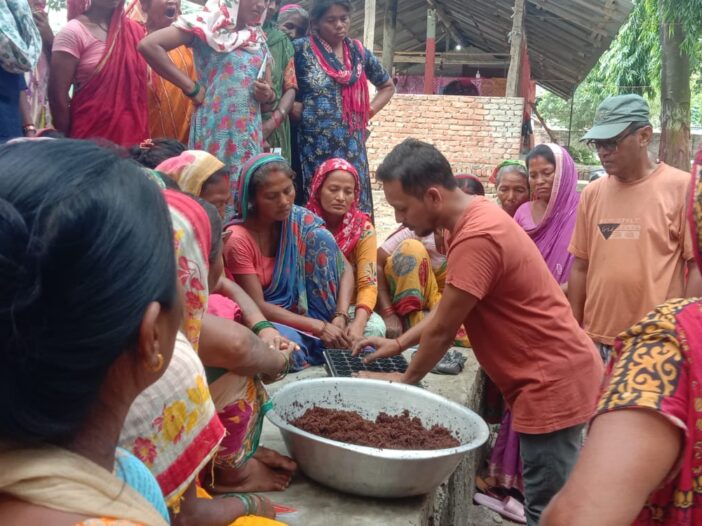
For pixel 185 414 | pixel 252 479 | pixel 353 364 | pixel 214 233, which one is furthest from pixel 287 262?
pixel 185 414

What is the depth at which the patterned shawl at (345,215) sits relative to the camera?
14.8 ft

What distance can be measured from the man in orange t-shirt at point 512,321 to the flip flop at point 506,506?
126 centimetres

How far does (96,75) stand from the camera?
377cm

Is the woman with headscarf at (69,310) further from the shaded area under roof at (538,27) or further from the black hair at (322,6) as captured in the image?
the shaded area under roof at (538,27)

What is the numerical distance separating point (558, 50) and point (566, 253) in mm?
12381

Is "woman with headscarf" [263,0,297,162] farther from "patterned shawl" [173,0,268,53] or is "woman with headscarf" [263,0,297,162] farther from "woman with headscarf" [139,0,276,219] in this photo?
"patterned shawl" [173,0,268,53]

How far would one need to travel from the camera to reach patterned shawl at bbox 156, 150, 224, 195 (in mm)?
2996

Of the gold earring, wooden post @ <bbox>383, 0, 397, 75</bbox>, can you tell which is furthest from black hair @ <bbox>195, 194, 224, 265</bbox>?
wooden post @ <bbox>383, 0, 397, 75</bbox>

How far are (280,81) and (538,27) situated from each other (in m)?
11.2

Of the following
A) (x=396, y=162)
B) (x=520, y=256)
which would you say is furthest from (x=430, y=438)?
(x=396, y=162)

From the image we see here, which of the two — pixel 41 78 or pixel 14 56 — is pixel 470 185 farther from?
pixel 14 56

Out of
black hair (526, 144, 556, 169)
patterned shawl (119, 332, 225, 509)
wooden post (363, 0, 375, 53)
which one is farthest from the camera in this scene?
wooden post (363, 0, 375, 53)

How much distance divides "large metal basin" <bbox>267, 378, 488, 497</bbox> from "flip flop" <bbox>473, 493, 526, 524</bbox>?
154 centimetres

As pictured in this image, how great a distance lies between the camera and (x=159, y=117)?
14.2ft
